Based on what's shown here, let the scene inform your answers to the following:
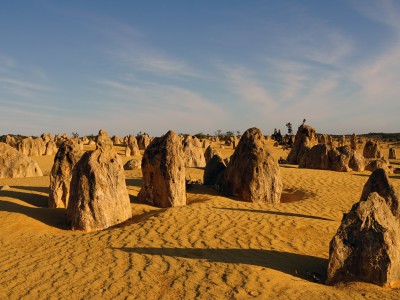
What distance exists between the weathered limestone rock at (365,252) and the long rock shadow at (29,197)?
9376 millimetres

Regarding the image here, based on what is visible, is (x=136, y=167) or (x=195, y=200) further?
(x=136, y=167)

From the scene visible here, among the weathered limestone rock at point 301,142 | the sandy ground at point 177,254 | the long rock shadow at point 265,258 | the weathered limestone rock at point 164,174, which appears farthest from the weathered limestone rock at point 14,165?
the weathered limestone rock at point 301,142

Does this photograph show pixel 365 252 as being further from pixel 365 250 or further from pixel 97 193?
pixel 97 193

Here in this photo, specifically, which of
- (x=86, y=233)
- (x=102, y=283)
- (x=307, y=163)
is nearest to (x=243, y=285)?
(x=102, y=283)

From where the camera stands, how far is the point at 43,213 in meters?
10.9

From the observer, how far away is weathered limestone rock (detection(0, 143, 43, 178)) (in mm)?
19984

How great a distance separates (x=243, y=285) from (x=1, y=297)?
4202 millimetres

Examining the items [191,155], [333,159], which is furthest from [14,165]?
[333,159]

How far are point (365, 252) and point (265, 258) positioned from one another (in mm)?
1947

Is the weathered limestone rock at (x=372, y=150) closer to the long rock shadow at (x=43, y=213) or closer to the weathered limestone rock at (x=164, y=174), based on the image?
the weathered limestone rock at (x=164, y=174)

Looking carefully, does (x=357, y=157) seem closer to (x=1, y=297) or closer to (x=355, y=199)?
(x=355, y=199)

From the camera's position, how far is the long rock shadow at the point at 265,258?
7.08 meters

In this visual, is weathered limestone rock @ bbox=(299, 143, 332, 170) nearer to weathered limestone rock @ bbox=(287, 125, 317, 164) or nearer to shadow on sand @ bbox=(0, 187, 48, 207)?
weathered limestone rock @ bbox=(287, 125, 317, 164)

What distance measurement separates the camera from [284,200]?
1487 centimetres
